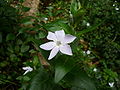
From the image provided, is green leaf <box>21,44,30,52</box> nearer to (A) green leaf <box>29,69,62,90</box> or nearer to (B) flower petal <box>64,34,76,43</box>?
(A) green leaf <box>29,69,62,90</box>

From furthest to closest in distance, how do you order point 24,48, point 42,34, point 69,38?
point 24,48 < point 42,34 < point 69,38

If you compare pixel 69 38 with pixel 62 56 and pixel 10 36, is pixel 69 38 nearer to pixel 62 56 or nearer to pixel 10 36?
pixel 62 56

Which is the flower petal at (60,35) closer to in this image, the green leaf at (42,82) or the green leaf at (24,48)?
the green leaf at (42,82)

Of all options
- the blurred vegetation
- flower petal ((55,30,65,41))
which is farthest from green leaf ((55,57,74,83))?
flower petal ((55,30,65,41))

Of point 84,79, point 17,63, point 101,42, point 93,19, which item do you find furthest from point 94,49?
point 84,79

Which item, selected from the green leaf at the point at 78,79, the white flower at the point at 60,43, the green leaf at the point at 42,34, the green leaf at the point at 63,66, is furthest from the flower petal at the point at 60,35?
the green leaf at the point at 42,34

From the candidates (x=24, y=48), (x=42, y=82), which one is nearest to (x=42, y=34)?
(x=24, y=48)

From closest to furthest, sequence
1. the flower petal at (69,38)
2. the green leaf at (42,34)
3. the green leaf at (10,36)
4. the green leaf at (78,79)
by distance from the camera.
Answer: the flower petal at (69,38), the green leaf at (78,79), the green leaf at (42,34), the green leaf at (10,36)

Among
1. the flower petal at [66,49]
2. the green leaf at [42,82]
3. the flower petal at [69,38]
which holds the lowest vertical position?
the green leaf at [42,82]
